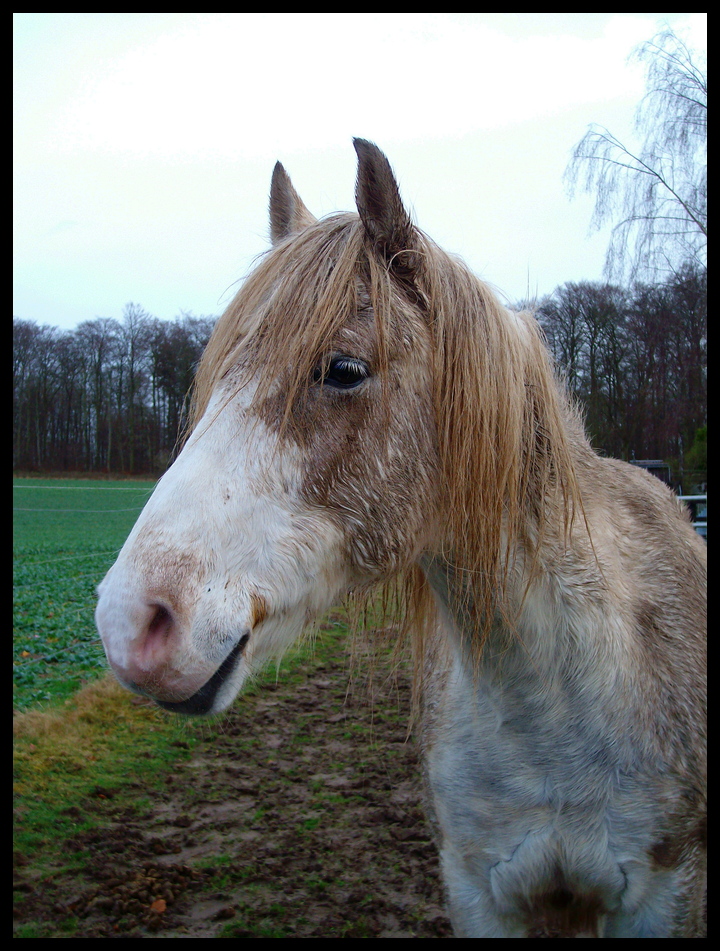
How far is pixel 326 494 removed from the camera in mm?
1461

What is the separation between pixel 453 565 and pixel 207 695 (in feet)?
2.68

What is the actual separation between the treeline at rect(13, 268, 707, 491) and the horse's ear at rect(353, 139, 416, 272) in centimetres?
556

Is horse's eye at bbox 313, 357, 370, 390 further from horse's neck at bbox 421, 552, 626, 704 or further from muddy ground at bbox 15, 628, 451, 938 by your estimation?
muddy ground at bbox 15, 628, 451, 938

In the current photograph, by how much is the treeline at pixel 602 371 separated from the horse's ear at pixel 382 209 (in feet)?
18.2

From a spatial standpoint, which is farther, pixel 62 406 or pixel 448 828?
pixel 62 406

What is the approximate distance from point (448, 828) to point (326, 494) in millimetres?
1437

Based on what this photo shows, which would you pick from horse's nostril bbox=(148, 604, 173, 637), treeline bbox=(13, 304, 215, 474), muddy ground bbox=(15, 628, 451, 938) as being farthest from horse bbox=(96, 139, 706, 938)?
treeline bbox=(13, 304, 215, 474)

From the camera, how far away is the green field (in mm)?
6090

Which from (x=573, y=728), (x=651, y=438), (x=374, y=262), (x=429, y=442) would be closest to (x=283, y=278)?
(x=374, y=262)

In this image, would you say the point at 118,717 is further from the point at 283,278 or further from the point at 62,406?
the point at 62,406

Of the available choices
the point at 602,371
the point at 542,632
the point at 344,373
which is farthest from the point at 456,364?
the point at 602,371
